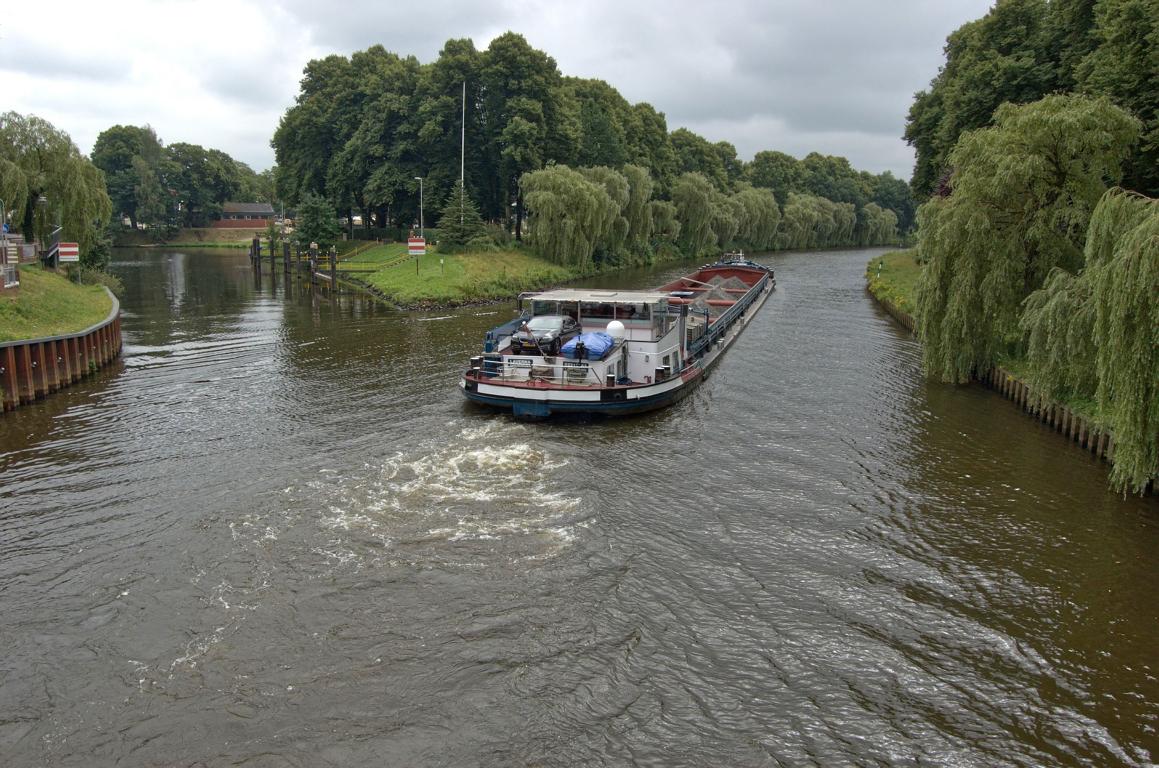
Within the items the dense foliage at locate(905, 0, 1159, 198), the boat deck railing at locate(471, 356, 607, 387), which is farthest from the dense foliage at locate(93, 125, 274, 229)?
the boat deck railing at locate(471, 356, 607, 387)

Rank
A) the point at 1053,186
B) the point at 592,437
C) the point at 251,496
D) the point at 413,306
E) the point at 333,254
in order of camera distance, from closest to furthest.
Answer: the point at 251,496
the point at 592,437
the point at 1053,186
the point at 413,306
the point at 333,254

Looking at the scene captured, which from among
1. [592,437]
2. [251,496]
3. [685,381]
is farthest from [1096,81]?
[251,496]

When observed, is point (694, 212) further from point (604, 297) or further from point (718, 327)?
point (604, 297)

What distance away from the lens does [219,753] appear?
9695 millimetres

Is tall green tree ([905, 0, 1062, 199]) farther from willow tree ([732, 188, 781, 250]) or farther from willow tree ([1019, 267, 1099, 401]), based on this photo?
willow tree ([732, 188, 781, 250])

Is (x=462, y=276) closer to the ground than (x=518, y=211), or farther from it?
closer to the ground

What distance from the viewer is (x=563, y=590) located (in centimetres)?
1361

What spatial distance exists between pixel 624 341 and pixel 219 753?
18974 mm

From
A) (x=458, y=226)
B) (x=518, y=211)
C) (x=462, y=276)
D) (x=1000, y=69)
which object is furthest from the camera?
(x=518, y=211)

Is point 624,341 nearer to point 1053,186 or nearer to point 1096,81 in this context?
point 1053,186

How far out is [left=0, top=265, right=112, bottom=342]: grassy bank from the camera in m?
26.9

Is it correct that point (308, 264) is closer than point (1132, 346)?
No

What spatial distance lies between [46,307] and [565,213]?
1622 inches

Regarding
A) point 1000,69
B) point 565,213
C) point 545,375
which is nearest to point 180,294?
point 565,213
